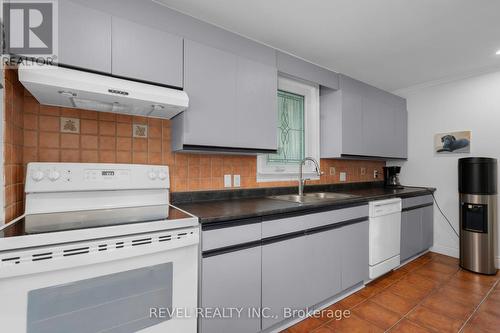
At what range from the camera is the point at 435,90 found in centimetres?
322

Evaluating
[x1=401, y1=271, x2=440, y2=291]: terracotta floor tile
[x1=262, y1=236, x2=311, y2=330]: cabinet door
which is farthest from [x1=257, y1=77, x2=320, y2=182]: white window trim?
[x1=401, y1=271, x2=440, y2=291]: terracotta floor tile

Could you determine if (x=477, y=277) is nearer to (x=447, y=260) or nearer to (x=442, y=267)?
(x=442, y=267)

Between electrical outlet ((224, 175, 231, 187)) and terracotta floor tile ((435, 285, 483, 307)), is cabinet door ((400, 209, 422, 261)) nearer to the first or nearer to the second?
terracotta floor tile ((435, 285, 483, 307))

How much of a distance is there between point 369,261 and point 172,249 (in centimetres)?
195

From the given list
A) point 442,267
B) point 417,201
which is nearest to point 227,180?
point 417,201

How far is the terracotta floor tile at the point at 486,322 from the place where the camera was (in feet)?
5.61

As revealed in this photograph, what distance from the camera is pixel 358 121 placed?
2.82m

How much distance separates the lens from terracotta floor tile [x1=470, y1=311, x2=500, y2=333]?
67.3 inches

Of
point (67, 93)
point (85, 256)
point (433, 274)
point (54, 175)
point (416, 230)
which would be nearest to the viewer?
point (85, 256)

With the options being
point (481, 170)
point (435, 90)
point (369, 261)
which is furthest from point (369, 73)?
point (369, 261)

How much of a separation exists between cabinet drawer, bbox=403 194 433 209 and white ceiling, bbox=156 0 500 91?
1.54 metres

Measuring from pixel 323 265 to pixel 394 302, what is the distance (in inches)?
30.1

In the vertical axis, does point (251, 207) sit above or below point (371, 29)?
below

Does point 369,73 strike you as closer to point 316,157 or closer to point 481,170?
point 316,157
